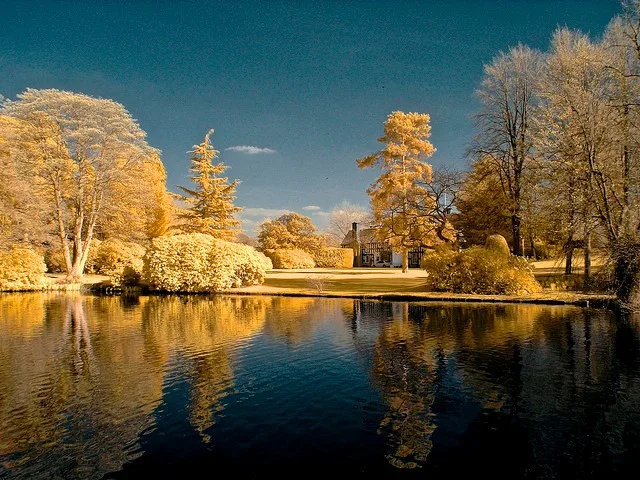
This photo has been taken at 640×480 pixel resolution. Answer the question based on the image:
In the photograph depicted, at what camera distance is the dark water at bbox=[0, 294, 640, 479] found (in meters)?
5.36

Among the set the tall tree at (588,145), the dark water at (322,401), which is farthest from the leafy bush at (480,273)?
the dark water at (322,401)

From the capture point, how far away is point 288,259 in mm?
49344

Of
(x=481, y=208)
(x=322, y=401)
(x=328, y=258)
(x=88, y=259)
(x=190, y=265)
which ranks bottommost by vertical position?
(x=322, y=401)

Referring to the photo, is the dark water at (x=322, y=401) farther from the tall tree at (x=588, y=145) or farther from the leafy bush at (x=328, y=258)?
the leafy bush at (x=328, y=258)

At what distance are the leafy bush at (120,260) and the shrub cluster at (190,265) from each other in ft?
5.41

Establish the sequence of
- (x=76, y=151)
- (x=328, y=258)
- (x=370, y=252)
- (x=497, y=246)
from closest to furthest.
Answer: (x=497, y=246) < (x=76, y=151) < (x=328, y=258) < (x=370, y=252)

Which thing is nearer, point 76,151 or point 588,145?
point 588,145

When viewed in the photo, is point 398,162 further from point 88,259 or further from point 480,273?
point 88,259

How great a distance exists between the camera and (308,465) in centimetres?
531

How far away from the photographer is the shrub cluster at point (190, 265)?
25719 millimetres

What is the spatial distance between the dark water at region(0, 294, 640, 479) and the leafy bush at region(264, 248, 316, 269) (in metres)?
35.2

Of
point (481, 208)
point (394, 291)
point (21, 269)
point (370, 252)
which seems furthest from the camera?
point (370, 252)

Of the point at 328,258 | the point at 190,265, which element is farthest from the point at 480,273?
the point at 328,258

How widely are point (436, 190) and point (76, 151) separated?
78.1ft
